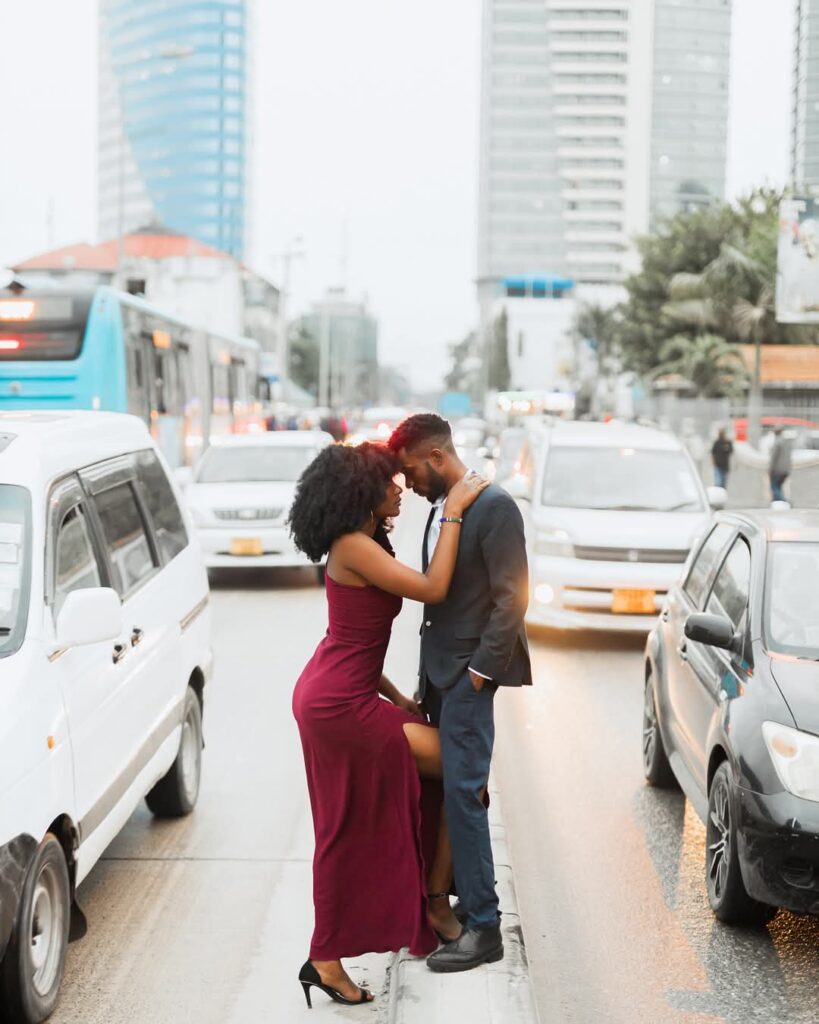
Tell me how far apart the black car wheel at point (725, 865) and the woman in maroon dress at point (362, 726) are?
1359mm

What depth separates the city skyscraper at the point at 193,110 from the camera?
180062 millimetres

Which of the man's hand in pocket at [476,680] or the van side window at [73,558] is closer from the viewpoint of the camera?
the man's hand in pocket at [476,680]

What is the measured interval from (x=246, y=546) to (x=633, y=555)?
5.46 meters

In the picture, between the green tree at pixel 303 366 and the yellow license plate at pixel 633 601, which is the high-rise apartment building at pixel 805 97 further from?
the green tree at pixel 303 366

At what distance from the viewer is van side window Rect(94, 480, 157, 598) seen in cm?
551

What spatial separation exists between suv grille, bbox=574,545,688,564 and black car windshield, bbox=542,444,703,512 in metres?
0.80

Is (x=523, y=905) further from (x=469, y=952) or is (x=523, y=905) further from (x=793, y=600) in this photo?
(x=793, y=600)

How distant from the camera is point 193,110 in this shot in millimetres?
181375

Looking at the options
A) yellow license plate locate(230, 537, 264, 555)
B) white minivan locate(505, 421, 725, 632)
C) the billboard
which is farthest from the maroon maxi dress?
the billboard

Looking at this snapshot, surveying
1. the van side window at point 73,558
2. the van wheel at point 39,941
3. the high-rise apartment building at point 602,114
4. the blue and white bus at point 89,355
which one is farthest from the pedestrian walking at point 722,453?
the high-rise apartment building at point 602,114

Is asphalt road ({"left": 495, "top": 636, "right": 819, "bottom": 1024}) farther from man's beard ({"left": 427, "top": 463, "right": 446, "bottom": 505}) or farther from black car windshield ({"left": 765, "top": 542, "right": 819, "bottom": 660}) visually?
man's beard ({"left": 427, "top": 463, "right": 446, "bottom": 505})

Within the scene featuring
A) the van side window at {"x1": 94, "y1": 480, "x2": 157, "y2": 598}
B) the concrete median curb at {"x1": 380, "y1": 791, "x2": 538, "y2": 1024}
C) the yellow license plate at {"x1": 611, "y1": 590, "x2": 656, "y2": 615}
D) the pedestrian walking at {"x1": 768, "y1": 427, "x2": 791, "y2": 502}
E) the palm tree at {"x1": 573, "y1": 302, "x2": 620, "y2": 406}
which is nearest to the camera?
the concrete median curb at {"x1": 380, "y1": 791, "x2": 538, "y2": 1024}

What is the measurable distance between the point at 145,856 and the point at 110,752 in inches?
46.9

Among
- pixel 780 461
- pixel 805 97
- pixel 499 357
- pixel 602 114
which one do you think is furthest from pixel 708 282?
pixel 602 114
